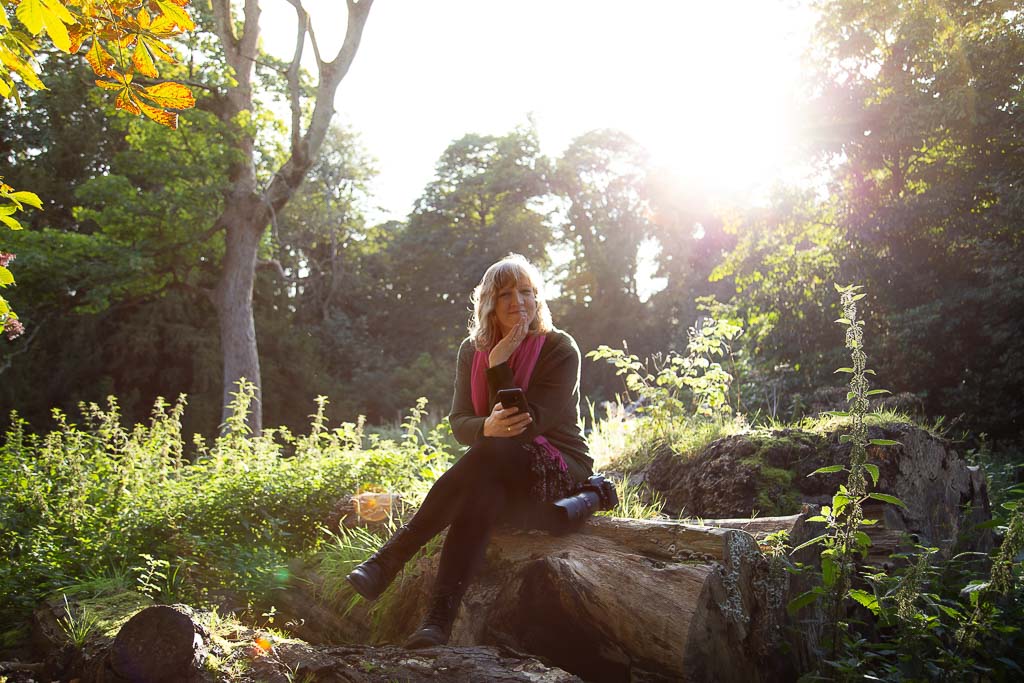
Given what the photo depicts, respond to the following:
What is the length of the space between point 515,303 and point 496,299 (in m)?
0.10

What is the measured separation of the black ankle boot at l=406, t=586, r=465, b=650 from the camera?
10.7 feet

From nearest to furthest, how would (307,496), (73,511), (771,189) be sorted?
1. (73,511)
2. (307,496)
3. (771,189)

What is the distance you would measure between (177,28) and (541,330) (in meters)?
2.19

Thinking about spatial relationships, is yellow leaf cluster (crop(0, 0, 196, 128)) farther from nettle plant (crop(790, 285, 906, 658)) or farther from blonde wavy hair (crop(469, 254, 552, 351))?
nettle plant (crop(790, 285, 906, 658))

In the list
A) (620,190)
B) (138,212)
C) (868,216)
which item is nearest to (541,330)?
(868,216)

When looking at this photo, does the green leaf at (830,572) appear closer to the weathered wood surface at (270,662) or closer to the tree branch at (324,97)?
the weathered wood surface at (270,662)

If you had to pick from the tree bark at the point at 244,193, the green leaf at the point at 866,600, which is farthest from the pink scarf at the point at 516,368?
the tree bark at the point at 244,193

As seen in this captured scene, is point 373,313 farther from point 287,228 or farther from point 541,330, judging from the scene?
point 541,330

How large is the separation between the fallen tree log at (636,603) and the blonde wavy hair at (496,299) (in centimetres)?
97

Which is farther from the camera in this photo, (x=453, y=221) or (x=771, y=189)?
(x=453, y=221)

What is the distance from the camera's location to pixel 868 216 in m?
12.1

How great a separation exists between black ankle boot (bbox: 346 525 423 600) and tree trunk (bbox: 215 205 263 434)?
10047 mm

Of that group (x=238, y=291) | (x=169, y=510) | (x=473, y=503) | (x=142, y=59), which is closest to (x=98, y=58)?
(x=142, y=59)

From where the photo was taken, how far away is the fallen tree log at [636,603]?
3.18 meters
